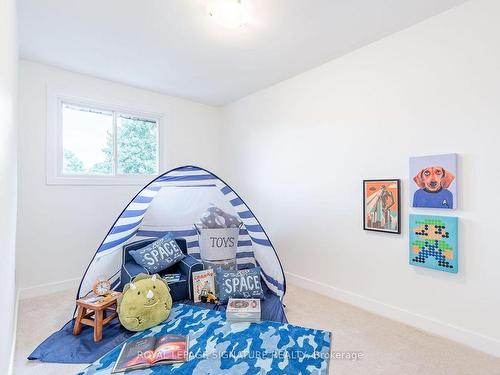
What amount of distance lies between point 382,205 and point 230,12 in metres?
1.96

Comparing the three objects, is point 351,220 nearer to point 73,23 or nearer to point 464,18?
point 464,18

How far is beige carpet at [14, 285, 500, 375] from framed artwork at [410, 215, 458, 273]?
0.55 m

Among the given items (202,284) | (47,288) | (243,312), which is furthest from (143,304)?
(47,288)

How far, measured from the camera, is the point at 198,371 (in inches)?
65.9

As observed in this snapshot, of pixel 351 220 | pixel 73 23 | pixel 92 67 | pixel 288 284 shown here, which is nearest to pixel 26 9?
pixel 73 23

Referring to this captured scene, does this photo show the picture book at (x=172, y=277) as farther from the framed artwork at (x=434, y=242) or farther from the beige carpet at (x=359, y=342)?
the framed artwork at (x=434, y=242)

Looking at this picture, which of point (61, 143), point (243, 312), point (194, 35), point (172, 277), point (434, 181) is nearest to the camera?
point (434, 181)

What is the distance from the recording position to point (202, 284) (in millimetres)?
2609

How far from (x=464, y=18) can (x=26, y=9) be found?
123 inches

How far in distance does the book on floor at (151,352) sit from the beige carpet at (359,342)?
0.29 meters

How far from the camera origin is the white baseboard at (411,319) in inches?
75.4

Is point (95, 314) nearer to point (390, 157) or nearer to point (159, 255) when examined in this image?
point (159, 255)

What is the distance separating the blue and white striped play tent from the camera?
247 cm

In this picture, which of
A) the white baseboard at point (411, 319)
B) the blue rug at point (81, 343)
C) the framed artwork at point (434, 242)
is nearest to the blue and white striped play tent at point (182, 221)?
the blue rug at point (81, 343)
